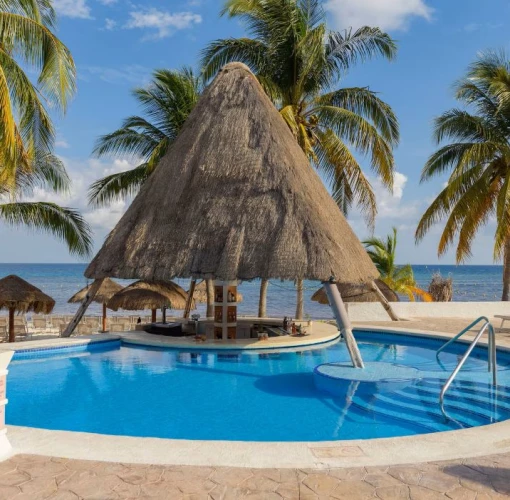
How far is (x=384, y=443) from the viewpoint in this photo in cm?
464

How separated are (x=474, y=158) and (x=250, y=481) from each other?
1554 centimetres

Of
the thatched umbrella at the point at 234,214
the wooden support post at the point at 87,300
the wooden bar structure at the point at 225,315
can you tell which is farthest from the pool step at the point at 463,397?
the wooden support post at the point at 87,300

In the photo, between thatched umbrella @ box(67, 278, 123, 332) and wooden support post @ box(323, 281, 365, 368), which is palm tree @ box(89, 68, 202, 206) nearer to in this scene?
thatched umbrella @ box(67, 278, 123, 332)

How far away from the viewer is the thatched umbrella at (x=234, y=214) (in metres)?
10.5

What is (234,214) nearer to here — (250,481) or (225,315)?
(225,315)

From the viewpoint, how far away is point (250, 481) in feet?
12.5

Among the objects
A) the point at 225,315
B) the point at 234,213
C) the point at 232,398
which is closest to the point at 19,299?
the point at 225,315

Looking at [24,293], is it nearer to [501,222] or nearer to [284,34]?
[284,34]

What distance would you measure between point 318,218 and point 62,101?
544 centimetres

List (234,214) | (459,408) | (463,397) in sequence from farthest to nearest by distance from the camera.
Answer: (234,214)
(463,397)
(459,408)

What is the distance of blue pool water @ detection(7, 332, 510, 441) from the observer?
20.2 ft

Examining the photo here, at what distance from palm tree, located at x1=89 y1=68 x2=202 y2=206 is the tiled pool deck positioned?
13.4 meters

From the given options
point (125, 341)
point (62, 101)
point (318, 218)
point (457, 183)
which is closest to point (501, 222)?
point (457, 183)

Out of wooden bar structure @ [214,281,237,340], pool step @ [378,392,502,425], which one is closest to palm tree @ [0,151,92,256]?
wooden bar structure @ [214,281,237,340]
